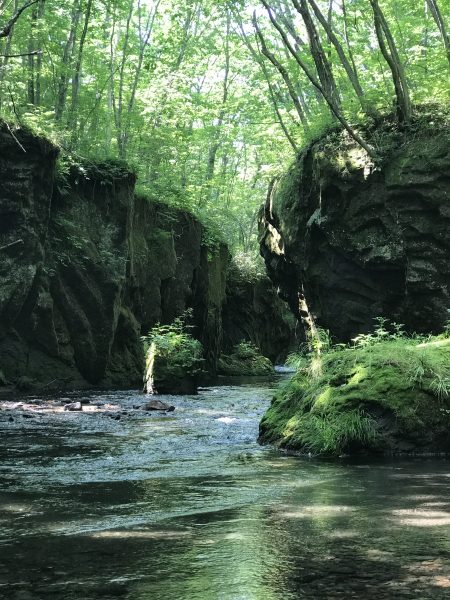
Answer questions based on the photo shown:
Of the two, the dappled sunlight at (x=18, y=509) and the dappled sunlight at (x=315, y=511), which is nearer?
the dappled sunlight at (x=315, y=511)

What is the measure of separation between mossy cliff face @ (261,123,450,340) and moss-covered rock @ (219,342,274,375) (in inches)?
421

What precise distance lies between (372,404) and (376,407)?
54 mm

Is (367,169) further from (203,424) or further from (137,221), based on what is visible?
(137,221)

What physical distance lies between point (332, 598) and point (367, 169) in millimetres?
12094

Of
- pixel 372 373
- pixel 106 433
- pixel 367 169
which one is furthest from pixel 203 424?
pixel 367 169

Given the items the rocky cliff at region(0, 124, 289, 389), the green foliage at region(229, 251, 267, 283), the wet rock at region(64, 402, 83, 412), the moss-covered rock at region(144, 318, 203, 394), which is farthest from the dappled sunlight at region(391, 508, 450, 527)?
the green foliage at region(229, 251, 267, 283)

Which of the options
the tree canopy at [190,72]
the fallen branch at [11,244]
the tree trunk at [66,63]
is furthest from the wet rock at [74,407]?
the tree trunk at [66,63]

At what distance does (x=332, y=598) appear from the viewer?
2547mm

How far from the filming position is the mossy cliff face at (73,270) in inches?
577

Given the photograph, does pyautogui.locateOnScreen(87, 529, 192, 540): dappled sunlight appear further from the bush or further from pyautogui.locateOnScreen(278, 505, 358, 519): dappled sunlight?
the bush

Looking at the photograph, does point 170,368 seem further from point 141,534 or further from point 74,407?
point 141,534

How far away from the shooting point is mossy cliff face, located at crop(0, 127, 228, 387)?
1466cm

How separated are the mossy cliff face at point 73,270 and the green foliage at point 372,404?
8965 millimetres

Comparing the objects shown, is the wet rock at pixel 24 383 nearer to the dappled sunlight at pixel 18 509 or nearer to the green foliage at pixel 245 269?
the dappled sunlight at pixel 18 509
